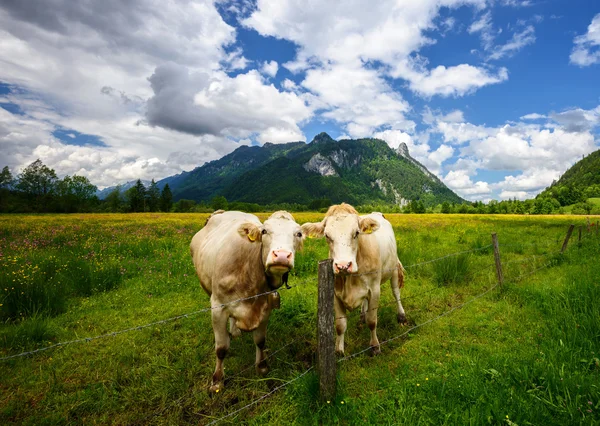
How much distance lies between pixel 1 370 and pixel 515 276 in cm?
1158

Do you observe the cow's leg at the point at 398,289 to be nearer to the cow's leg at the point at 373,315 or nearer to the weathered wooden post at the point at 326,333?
the cow's leg at the point at 373,315

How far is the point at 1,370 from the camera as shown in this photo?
4.07m

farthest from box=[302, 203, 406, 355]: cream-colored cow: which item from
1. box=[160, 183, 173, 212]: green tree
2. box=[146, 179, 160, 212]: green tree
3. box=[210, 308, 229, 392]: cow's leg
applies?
box=[146, 179, 160, 212]: green tree

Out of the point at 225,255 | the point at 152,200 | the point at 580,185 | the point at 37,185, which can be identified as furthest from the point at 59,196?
the point at 580,185

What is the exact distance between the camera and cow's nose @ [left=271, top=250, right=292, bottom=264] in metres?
3.27

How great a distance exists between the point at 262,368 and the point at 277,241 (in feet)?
6.68

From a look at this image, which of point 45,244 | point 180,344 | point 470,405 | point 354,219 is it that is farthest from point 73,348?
point 45,244

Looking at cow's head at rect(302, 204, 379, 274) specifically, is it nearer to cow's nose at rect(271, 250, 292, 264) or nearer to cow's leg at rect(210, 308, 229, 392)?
cow's nose at rect(271, 250, 292, 264)

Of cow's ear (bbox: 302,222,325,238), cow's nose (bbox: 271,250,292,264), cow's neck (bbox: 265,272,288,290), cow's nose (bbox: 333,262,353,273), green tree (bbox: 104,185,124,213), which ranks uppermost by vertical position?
green tree (bbox: 104,185,124,213)

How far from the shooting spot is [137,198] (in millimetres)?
73000

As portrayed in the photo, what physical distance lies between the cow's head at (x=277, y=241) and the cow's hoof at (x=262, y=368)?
120 centimetres

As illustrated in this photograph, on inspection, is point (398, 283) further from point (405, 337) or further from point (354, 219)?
point (354, 219)

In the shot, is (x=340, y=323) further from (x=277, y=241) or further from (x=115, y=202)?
(x=115, y=202)

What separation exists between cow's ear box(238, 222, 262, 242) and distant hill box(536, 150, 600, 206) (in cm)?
12250
